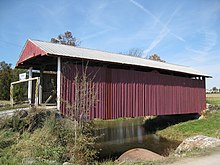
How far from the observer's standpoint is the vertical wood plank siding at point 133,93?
10163 millimetres

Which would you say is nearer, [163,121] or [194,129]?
[194,129]

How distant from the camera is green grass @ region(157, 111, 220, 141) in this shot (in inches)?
580

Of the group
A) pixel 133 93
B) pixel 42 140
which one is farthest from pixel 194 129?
pixel 42 140

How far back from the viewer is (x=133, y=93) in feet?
40.9

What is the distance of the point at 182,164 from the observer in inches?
223

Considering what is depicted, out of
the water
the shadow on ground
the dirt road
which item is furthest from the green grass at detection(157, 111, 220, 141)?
the dirt road

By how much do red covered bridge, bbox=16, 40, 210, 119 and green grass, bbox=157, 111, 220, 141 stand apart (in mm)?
1260

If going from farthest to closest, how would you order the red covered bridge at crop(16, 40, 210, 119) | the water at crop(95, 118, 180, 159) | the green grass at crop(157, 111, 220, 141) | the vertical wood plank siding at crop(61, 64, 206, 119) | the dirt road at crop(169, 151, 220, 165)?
the green grass at crop(157, 111, 220, 141) → the water at crop(95, 118, 180, 159) → the vertical wood plank siding at crop(61, 64, 206, 119) → the red covered bridge at crop(16, 40, 210, 119) → the dirt road at crop(169, 151, 220, 165)

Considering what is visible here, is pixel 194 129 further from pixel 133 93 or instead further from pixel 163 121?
pixel 133 93

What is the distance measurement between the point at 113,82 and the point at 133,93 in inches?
62.9

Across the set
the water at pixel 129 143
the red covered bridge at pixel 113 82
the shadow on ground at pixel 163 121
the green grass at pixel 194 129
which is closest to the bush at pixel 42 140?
the red covered bridge at pixel 113 82

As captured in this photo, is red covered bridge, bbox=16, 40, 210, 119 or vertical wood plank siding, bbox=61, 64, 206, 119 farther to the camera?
vertical wood plank siding, bbox=61, 64, 206, 119

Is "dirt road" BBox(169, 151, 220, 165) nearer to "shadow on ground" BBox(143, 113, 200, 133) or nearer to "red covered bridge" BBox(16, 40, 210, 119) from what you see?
"red covered bridge" BBox(16, 40, 210, 119)

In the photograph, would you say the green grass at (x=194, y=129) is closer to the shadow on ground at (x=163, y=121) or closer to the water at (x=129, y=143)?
the water at (x=129, y=143)
